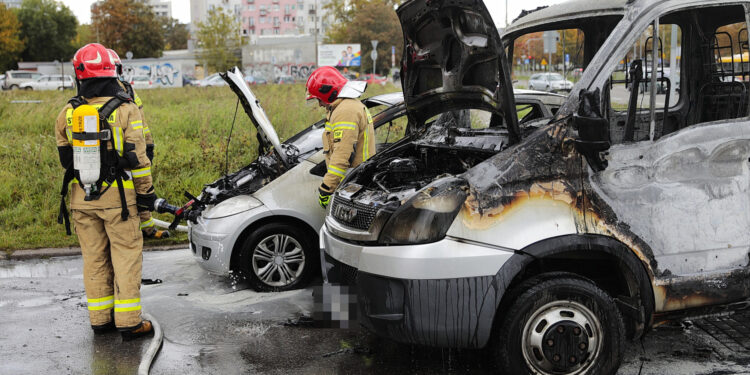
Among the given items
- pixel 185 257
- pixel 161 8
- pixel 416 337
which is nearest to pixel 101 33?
pixel 185 257

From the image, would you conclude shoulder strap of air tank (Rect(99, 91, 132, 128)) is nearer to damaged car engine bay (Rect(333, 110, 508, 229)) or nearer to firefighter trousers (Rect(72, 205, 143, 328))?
firefighter trousers (Rect(72, 205, 143, 328))

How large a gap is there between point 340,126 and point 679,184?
2.62 m

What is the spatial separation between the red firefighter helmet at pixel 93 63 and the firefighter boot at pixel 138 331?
1855mm

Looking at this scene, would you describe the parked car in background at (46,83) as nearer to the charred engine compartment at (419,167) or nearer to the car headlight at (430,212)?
the charred engine compartment at (419,167)

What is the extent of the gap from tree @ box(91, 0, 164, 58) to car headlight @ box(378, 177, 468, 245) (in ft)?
236

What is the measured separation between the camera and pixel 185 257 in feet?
24.6

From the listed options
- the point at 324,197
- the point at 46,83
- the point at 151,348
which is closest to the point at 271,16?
the point at 46,83

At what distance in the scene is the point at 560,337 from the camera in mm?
3691

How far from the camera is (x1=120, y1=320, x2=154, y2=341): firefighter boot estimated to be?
4.95 metres

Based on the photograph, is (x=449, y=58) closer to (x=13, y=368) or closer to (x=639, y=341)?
(x=639, y=341)

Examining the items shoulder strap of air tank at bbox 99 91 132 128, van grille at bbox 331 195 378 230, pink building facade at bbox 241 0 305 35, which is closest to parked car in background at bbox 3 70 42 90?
shoulder strap of air tank at bbox 99 91 132 128

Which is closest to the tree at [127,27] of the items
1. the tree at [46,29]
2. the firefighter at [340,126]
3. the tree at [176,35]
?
the tree at [46,29]

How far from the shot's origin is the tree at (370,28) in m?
67.0

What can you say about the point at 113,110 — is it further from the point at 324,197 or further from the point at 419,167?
the point at 419,167
